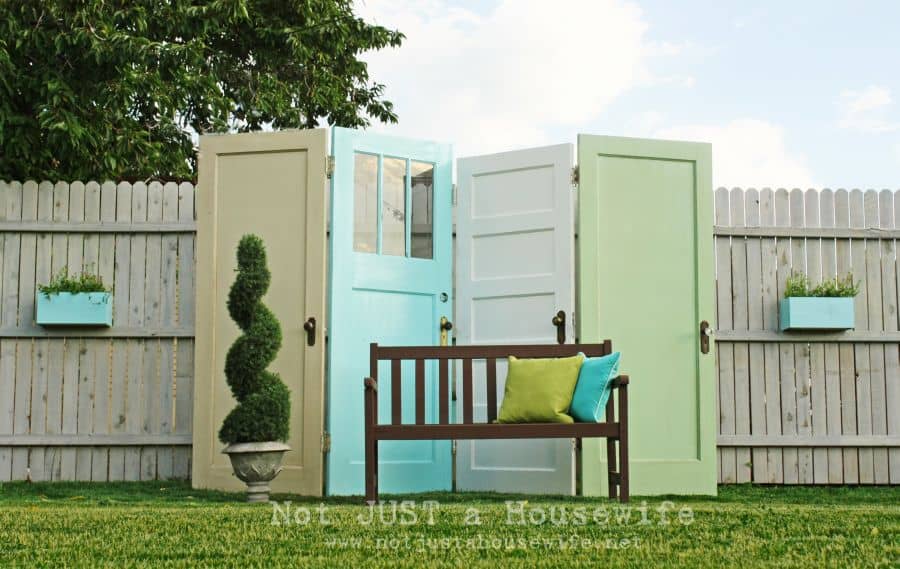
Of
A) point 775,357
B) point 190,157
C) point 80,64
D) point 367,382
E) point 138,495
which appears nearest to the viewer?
point 367,382

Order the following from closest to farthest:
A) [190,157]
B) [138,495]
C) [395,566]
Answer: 1. [395,566]
2. [138,495]
3. [190,157]

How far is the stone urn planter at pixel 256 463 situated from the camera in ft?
18.8

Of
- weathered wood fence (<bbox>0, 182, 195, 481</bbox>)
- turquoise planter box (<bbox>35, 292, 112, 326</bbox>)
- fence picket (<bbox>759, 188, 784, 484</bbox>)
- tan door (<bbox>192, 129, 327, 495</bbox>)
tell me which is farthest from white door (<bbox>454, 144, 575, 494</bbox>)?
turquoise planter box (<bbox>35, 292, 112, 326</bbox>)

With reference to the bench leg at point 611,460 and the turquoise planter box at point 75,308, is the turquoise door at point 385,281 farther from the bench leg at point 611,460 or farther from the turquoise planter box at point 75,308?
the turquoise planter box at point 75,308

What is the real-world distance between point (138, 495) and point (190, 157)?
5.09 metres

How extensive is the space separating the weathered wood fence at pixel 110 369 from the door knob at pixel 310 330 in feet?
3.56

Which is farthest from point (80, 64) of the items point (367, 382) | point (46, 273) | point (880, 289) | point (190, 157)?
point (880, 289)

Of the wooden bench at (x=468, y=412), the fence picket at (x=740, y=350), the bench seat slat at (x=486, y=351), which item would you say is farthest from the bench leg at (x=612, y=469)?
the fence picket at (x=740, y=350)

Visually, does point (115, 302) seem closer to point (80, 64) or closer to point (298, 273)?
point (298, 273)

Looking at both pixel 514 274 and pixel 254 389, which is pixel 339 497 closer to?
pixel 254 389

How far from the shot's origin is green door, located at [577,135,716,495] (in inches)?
256

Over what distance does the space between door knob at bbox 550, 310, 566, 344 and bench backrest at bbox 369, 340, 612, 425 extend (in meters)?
0.30

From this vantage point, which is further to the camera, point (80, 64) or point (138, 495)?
point (80, 64)

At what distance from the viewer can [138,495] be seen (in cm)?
632
